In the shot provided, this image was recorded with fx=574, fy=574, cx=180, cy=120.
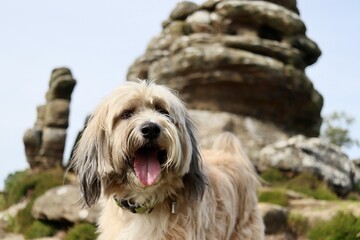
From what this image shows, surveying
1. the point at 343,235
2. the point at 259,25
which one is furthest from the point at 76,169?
the point at 259,25

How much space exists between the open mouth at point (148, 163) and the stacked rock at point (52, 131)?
571 inches

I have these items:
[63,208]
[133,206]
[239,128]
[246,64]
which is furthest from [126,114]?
[239,128]

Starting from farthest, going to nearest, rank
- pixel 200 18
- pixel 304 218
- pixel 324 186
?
pixel 200 18, pixel 324 186, pixel 304 218

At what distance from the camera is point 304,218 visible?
34.9ft

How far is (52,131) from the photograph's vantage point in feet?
60.5

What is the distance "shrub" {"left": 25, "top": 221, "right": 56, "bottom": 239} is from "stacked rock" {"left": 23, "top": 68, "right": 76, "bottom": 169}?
6.27 meters

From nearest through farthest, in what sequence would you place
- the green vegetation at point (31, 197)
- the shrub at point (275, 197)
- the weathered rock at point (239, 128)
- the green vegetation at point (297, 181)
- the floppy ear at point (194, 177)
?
the floppy ear at point (194, 177)
the green vegetation at point (31, 197)
the shrub at point (275, 197)
the green vegetation at point (297, 181)
the weathered rock at point (239, 128)

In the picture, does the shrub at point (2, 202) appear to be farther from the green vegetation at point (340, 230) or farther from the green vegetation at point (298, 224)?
the green vegetation at point (340, 230)

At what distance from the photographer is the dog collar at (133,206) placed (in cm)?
431

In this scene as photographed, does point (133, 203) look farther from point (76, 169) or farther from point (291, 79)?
point (291, 79)

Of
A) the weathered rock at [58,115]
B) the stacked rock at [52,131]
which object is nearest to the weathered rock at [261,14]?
the stacked rock at [52,131]

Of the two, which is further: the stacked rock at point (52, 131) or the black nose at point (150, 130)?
the stacked rock at point (52, 131)

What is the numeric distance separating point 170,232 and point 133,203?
36cm

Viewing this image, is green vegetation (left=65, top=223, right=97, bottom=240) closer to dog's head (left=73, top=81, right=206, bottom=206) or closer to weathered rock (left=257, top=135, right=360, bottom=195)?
dog's head (left=73, top=81, right=206, bottom=206)
